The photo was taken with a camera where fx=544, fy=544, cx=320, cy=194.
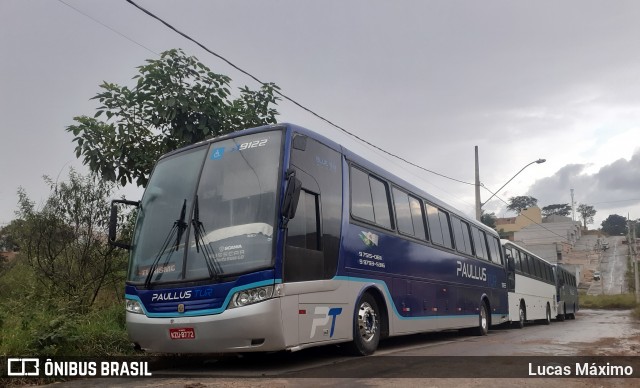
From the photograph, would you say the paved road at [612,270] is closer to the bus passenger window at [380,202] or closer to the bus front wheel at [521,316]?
the bus front wheel at [521,316]

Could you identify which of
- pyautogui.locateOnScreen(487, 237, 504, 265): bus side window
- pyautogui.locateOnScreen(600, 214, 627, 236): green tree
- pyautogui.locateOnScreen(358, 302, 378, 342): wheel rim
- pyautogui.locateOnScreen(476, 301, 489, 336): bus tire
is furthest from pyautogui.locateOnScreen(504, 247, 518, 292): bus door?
pyautogui.locateOnScreen(600, 214, 627, 236): green tree

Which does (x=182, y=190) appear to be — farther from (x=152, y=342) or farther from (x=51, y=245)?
(x=51, y=245)

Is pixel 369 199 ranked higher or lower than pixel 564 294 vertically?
higher

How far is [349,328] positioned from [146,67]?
6.10 m

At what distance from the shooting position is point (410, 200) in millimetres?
11109

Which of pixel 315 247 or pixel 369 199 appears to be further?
pixel 369 199

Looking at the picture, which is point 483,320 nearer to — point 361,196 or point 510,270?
point 510,270


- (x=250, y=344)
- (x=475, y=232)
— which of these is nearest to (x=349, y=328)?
(x=250, y=344)

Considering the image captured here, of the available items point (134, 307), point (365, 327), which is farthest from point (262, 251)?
point (365, 327)

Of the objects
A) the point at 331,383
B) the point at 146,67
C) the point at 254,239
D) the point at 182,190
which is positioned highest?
the point at 146,67

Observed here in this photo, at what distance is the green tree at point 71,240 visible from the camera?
33.1ft

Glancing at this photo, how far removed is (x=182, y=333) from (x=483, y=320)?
35.5ft

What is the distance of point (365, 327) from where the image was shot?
8289mm

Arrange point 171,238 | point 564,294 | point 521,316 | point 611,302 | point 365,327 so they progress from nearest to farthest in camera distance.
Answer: point 171,238 < point 365,327 < point 521,316 < point 564,294 < point 611,302
